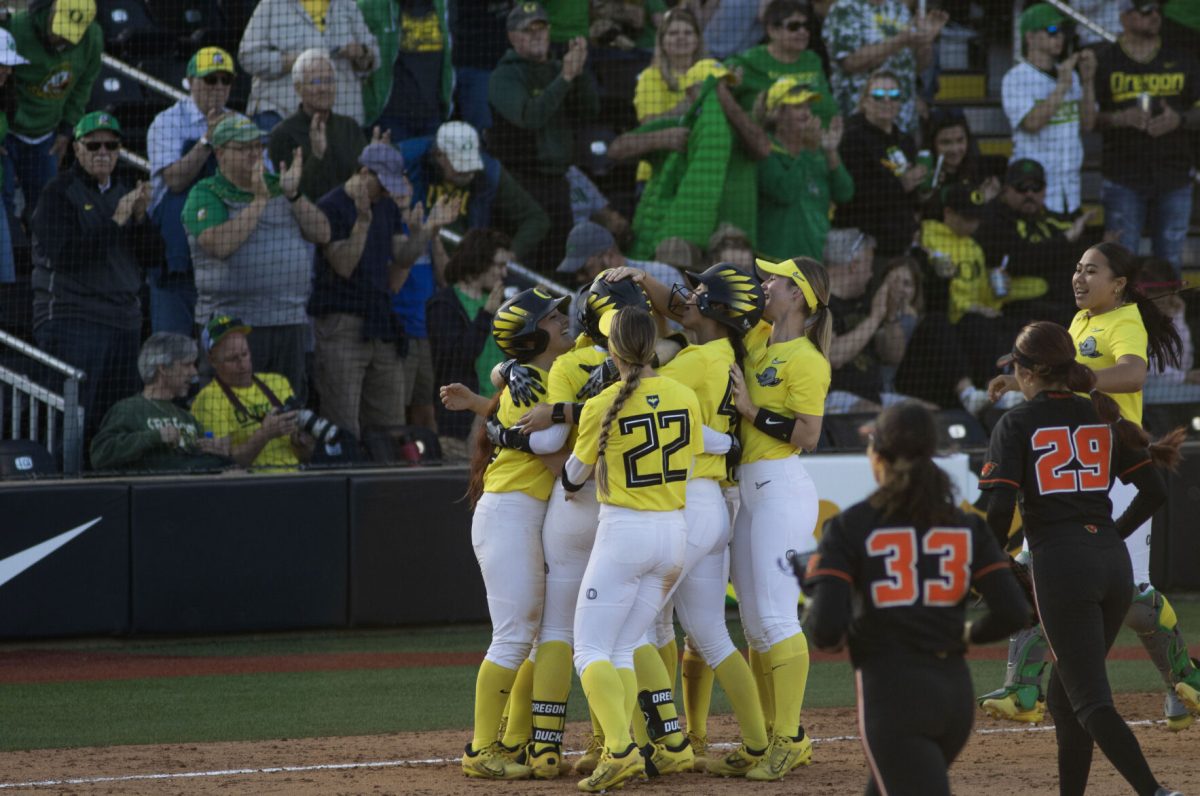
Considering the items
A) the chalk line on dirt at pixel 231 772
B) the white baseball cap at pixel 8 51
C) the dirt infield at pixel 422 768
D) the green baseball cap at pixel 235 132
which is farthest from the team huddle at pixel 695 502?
the white baseball cap at pixel 8 51

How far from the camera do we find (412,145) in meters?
10.2

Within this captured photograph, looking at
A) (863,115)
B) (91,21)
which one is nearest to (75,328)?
(91,21)

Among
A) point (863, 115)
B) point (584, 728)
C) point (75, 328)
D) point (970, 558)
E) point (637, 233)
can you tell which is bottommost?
point (584, 728)

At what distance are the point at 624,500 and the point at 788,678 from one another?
0.94m

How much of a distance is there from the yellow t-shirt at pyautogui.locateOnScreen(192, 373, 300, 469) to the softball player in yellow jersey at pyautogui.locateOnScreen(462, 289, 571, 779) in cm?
373

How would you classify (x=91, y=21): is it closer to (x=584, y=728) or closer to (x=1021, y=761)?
(x=584, y=728)

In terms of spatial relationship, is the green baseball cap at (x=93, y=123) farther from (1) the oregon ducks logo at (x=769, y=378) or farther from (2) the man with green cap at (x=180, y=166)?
(1) the oregon ducks logo at (x=769, y=378)

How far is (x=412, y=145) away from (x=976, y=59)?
5214 millimetres

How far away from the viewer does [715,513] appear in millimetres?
5707

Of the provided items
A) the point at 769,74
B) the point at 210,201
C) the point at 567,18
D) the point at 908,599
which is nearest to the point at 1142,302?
the point at 908,599

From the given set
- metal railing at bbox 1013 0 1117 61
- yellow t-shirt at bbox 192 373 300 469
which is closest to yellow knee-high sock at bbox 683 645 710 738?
yellow t-shirt at bbox 192 373 300 469

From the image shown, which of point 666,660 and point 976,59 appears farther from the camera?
point 976,59

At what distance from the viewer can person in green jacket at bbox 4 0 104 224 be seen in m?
9.78

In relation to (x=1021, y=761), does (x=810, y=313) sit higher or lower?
higher
